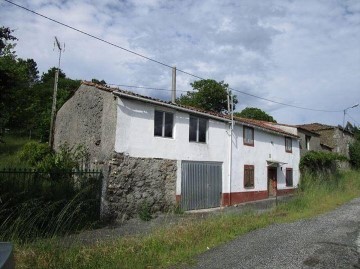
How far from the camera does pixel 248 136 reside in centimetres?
2305

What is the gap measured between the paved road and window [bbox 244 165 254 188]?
432 inches

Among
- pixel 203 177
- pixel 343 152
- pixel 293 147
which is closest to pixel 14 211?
pixel 203 177

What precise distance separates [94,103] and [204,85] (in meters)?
26.8

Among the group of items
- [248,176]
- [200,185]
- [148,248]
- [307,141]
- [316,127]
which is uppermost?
[316,127]

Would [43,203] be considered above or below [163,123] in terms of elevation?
below

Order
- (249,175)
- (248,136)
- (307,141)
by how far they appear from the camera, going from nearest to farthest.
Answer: (249,175), (248,136), (307,141)

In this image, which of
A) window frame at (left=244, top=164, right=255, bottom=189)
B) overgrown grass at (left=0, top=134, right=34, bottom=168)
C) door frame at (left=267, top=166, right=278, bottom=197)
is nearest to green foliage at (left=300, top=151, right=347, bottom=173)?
door frame at (left=267, top=166, right=278, bottom=197)

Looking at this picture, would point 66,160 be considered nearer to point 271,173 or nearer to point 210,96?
point 271,173

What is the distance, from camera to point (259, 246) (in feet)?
27.7

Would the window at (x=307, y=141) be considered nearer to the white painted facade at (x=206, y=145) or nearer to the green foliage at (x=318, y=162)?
the green foliage at (x=318, y=162)

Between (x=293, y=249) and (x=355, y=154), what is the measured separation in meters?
38.3

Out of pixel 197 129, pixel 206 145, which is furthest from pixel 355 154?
pixel 197 129

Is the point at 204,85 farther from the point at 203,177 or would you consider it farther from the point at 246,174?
the point at 203,177

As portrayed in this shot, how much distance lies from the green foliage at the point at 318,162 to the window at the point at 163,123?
1638cm
